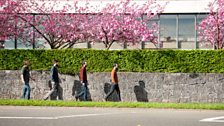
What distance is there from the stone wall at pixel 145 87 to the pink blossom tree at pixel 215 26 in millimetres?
4301

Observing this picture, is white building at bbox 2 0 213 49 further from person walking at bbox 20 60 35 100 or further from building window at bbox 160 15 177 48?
person walking at bbox 20 60 35 100

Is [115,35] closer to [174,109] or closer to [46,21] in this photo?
[46,21]

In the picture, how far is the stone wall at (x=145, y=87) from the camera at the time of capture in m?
22.3

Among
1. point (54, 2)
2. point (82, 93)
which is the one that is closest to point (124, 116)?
point (82, 93)

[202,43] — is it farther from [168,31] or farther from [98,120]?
[98,120]

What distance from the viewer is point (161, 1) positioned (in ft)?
100

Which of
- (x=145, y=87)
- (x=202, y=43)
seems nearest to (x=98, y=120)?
(x=145, y=87)

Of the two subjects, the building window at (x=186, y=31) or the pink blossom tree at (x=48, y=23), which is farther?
the building window at (x=186, y=31)

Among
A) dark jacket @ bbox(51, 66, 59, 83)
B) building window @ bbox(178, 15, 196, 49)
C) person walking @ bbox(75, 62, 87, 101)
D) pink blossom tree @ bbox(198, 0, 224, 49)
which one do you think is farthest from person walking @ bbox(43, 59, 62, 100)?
building window @ bbox(178, 15, 196, 49)

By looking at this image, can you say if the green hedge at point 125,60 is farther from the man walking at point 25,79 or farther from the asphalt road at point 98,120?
the asphalt road at point 98,120

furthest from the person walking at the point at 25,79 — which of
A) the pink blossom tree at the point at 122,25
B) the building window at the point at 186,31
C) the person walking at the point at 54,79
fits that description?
the building window at the point at 186,31

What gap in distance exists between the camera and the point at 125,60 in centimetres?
2297

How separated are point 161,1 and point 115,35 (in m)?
6.17

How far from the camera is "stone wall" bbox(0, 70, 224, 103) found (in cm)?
2227
